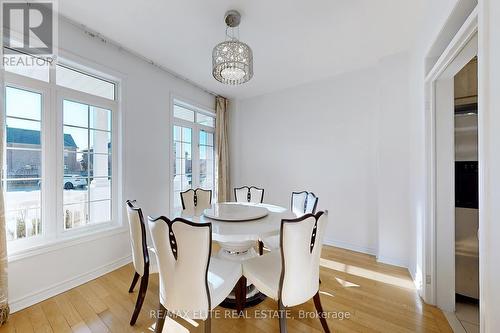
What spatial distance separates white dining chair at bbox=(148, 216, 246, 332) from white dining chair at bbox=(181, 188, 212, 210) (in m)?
1.59

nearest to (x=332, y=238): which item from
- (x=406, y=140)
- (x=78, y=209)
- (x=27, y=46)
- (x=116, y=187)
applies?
(x=406, y=140)

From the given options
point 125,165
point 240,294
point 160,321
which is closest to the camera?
point 160,321

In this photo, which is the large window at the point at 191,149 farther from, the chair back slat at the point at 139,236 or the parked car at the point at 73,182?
the chair back slat at the point at 139,236

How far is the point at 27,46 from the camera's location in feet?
6.66

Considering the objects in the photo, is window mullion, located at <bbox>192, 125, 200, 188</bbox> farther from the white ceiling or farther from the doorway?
the doorway

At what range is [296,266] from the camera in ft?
4.64

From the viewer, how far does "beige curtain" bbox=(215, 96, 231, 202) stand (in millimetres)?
4305

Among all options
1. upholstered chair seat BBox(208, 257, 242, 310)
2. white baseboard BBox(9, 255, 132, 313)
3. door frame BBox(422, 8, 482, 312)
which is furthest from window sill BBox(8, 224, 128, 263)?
door frame BBox(422, 8, 482, 312)

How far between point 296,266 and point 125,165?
245cm

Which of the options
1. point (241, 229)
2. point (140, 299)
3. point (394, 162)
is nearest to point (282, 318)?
point (241, 229)

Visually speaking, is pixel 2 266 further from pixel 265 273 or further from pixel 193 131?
pixel 193 131

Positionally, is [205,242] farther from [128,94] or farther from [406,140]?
[406,140]

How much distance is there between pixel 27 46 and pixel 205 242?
254 centimetres

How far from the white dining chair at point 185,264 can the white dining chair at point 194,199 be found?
159 centimetres
